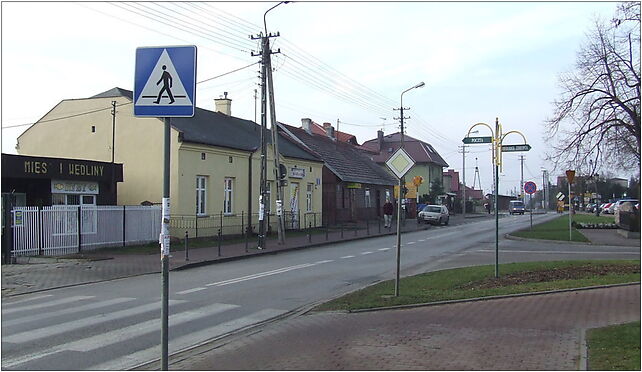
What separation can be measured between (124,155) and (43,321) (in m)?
20.1

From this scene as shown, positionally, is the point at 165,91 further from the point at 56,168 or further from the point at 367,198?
the point at 367,198

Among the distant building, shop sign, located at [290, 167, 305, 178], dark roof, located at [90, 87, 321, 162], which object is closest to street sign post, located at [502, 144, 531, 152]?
dark roof, located at [90, 87, 321, 162]

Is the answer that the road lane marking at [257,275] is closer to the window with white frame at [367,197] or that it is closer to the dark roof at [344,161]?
the dark roof at [344,161]

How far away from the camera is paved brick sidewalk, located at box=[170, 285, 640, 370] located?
6.56 metres

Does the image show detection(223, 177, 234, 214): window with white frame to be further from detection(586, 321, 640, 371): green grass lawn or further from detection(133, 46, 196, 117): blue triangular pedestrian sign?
detection(133, 46, 196, 117): blue triangular pedestrian sign

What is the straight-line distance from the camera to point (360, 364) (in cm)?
651

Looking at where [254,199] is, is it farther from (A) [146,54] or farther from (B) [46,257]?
(A) [146,54]

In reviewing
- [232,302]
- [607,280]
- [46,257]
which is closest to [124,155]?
[46,257]

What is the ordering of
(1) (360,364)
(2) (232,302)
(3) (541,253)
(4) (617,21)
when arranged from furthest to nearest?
(4) (617,21)
(3) (541,253)
(2) (232,302)
(1) (360,364)

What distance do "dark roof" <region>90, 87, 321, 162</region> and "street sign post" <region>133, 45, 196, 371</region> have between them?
19.9 m

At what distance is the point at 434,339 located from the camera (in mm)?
7609

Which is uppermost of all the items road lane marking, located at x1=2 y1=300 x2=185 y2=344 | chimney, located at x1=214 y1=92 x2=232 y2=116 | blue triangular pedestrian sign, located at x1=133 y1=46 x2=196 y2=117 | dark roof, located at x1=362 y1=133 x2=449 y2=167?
dark roof, located at x1=362 y1=133 x2=449 y2=167

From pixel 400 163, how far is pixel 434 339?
464 cm

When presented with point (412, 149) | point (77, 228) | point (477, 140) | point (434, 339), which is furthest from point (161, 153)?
point (412, 149)
